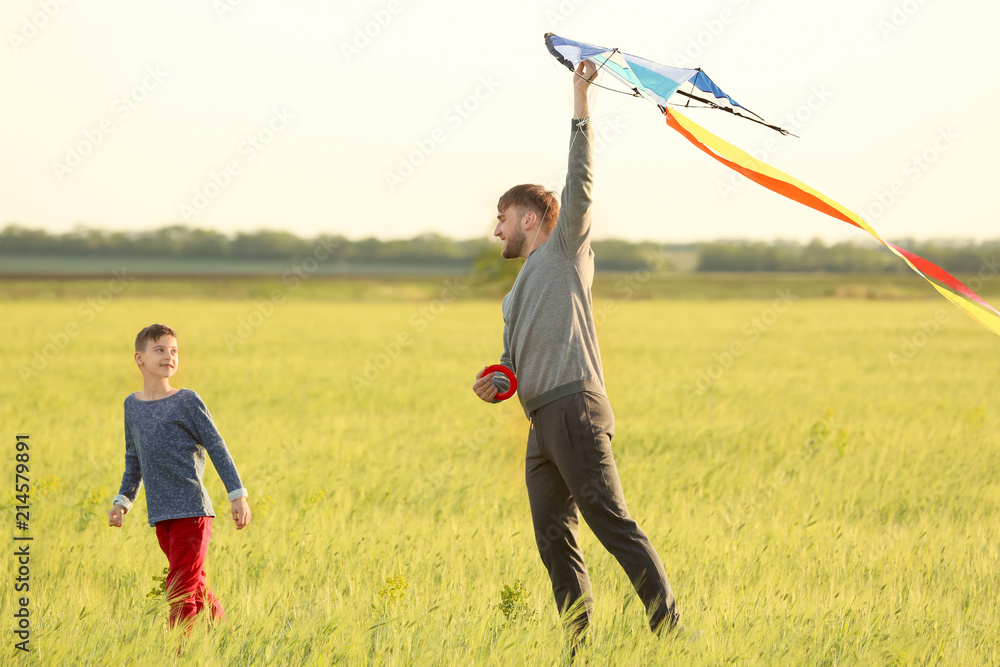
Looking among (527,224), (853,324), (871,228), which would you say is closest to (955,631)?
(871,228)

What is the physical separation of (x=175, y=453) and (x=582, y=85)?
218 cm

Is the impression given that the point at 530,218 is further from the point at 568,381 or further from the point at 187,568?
the point at 187,568

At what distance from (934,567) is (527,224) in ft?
10.2

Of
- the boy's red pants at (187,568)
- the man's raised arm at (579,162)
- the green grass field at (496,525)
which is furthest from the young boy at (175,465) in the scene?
the man's raised arm at (579,162)

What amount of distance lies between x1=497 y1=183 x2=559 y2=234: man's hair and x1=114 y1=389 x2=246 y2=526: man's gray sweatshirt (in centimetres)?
151

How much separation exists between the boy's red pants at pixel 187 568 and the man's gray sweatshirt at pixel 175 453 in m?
0.08

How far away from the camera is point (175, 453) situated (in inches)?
135

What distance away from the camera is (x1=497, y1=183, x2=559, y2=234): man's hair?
11.1ft

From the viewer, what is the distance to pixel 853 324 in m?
28.8

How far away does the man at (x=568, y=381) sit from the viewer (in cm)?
319

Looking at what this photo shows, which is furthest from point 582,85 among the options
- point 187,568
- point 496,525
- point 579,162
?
point 496,525

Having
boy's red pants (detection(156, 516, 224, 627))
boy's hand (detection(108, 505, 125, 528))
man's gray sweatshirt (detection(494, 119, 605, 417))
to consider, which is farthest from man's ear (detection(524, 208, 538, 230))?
boy's hand (detection(108, 505, 125, 528))

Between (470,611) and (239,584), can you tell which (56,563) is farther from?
(470,611)

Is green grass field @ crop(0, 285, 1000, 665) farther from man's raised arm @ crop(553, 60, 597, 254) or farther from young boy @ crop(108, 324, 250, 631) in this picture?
man's raised arm @ crop(553, 60, 597, 254)
